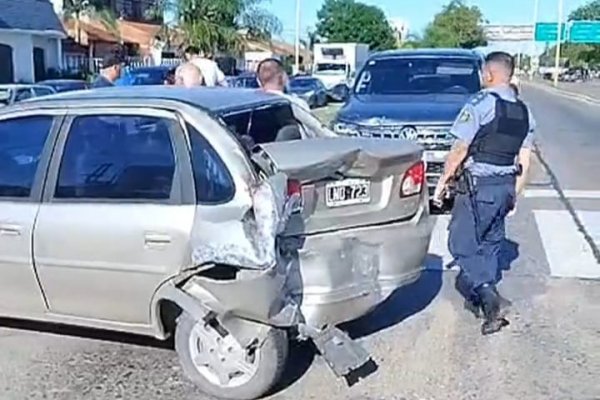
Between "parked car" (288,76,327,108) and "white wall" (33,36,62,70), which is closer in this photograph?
"parked car" (288,76,327,108)

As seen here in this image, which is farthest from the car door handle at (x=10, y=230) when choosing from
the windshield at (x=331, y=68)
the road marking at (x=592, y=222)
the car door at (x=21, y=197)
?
the windshield at (x=331, y=68)

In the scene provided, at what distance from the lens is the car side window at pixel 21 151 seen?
5.43m

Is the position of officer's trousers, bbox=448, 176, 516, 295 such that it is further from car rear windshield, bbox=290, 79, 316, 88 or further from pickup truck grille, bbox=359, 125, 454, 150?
car rear windshield, bbox=290, 79, 316, 88

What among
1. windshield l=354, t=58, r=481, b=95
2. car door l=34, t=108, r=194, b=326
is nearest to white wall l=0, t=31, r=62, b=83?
windshield l=354, t=58, r=481, b=95

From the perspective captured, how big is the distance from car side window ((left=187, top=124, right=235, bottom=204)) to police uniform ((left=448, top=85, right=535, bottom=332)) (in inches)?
74.8

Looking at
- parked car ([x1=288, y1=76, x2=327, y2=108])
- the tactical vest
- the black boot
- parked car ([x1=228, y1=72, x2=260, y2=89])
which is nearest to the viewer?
the tactical vest

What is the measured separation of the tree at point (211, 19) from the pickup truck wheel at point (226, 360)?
110ft

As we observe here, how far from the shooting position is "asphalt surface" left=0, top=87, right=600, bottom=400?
515 cm

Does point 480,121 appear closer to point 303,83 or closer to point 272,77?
point 272,77

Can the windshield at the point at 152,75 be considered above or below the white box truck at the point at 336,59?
above

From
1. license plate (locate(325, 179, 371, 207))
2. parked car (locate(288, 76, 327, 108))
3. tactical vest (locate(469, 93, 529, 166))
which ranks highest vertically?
tactical vest (locate(469, 93, 529, 166))

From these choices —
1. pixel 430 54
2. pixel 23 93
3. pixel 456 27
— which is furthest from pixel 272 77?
pixel 456 27

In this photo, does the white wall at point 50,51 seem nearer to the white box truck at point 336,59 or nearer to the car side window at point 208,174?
the white box truck at point 336,59

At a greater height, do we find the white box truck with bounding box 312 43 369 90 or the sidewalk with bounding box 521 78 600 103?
the white box truck with bounding box 312 43 369 90
